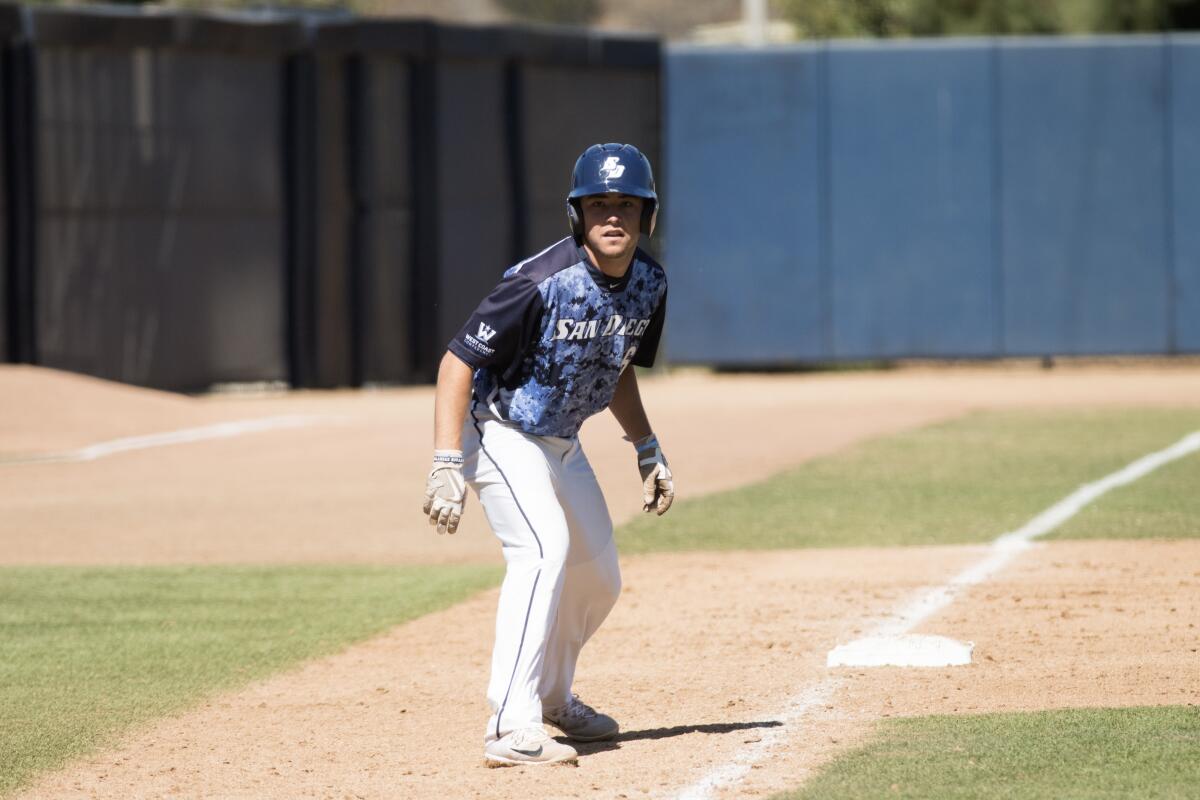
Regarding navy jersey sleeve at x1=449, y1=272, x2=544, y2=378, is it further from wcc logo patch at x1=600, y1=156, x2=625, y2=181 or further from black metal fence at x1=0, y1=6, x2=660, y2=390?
black metal fence at x1=0, y1=6, x2=660, y2=390

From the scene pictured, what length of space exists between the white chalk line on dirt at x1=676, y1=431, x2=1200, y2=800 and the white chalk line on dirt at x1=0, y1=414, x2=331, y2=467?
25.6ft

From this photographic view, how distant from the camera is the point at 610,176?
16.9ft

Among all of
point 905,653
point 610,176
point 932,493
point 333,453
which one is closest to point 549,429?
point 610,176

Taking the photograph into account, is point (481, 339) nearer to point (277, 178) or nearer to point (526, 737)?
point (526, 737)

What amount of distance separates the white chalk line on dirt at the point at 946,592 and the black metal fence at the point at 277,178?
993 cm

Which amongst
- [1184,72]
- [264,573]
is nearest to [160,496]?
[264,573]

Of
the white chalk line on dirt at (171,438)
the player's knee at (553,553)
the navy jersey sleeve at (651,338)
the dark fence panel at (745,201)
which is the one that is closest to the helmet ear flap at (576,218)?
the navy jersey sleeve at (651,338)

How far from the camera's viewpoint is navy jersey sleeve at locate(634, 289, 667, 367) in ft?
17.9

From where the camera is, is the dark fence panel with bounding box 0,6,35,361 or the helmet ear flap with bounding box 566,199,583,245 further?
the dark fence panel with bounding box 0,6,35,361

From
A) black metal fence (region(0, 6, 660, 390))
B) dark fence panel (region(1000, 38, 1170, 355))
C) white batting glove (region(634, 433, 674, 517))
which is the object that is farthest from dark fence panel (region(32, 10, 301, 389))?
white batting glove (region(634, 433, 674, 517))

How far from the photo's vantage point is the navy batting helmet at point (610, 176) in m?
5.15

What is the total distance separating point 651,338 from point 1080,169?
17845 mm

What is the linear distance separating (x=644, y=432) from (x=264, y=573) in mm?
4044

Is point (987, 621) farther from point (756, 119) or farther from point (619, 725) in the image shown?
point (756, 119)
